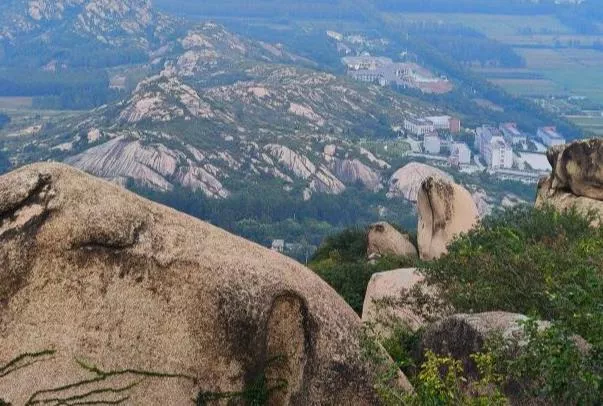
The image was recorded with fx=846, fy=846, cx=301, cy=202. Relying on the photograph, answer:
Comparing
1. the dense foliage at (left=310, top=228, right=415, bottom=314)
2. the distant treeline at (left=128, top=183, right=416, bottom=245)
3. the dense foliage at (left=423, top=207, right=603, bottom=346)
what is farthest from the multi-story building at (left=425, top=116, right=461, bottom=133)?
the dense foliage at (left=423, top=207, right=603, bottom=346)

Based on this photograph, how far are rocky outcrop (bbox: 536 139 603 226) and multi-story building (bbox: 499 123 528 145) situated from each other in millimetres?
95481

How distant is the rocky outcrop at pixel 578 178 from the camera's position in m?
23.6

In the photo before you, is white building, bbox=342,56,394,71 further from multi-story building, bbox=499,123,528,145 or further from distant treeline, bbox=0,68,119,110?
multi-story building, bbox=499,123,528,145

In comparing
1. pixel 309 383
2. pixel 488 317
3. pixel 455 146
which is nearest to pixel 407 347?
pixel 488 317

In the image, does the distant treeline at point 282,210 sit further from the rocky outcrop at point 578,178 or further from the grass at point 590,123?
the rocky outcrop at point 578,178

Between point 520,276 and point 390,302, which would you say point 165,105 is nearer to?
point 390,302

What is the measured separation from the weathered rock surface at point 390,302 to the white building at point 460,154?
88745 millimetres

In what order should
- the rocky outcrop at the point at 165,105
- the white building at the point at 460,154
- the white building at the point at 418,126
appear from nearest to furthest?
the white building at the point at 460,154 < the rocky outcrop at the point at 165,105 < the white building at the point at 418,126

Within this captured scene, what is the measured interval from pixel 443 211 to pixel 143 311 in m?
16.8

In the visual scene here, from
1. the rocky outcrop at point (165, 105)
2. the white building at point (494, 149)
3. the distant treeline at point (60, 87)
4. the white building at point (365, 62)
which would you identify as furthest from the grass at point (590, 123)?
the distant treeline at point (60, 87)

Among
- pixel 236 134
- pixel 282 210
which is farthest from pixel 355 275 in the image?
pixel 236 134

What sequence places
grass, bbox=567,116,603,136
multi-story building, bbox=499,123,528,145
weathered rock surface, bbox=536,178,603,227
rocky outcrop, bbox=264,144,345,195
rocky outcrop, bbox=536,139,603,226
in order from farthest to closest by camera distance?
grass, bbox=567,116,603,136 → multi-story building, bbox=499,123,528,145 → rocky outcrop, bbox=264,144,345,195 → rocky outcrop, bbox=536,139,603,226 → weathered rock surface, bbox=536,178,603,227

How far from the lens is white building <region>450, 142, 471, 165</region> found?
108 m

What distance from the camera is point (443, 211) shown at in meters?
25.3
